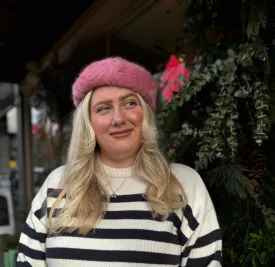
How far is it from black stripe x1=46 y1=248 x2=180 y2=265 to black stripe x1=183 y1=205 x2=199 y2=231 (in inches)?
4.2

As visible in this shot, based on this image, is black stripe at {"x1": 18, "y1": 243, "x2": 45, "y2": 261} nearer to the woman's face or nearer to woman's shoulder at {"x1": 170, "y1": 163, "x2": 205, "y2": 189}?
the woman's face

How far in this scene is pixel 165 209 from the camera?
1216 millimetres

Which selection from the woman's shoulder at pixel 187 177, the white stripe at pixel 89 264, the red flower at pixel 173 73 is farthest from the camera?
the red flower at pixel 173 73

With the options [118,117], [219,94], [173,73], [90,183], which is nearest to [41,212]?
[90,183]

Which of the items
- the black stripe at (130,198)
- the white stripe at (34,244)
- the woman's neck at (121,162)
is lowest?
the white stripe at (34,244)

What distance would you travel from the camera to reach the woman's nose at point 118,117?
1240mm

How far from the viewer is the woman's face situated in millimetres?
1270

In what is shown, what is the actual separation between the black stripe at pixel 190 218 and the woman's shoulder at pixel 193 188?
17mm

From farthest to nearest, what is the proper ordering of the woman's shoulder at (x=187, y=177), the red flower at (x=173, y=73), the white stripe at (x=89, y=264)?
1. the red flower at (x=173, y=73)
2. the woman's shoulder at (x=187, y=177)
3. the white stripe at (x=89, y=264)

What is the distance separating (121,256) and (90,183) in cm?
27

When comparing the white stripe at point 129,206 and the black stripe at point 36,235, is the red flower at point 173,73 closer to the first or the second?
the white stripe at point 129,206

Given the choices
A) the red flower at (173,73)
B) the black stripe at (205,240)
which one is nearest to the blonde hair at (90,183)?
the black stripe at (205,240)

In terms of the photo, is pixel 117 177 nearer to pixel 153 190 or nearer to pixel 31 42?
pixel 153 190

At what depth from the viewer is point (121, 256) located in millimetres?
1180
